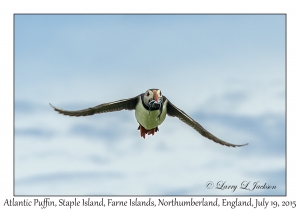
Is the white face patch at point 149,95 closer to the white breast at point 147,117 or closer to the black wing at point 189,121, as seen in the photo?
the white breast at point 147,117

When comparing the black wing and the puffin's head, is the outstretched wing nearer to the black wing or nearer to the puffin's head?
the puffin's head

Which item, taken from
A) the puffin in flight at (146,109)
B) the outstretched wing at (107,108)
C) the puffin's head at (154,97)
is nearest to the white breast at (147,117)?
the puffin in flight at (146,109)

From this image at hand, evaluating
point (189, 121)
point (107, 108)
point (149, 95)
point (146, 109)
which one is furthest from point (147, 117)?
point (189, 121)

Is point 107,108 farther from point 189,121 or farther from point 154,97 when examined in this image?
point 189,121

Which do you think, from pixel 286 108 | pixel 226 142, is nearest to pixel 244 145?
pixel 226 142

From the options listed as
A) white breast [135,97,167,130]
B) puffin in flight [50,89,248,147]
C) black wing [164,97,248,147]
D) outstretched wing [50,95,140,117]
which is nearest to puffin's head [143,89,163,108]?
puffin in flight [50,89,248,147]
